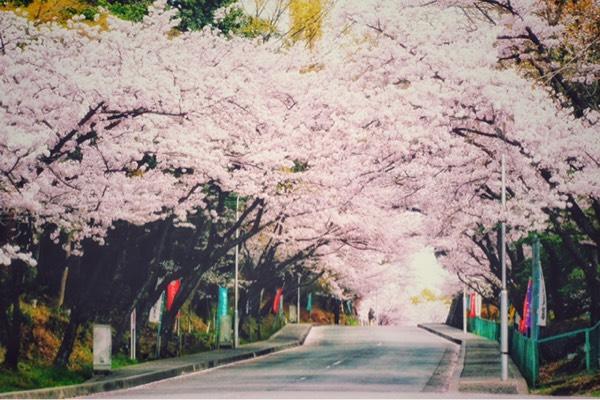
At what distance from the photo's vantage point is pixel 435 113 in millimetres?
21734

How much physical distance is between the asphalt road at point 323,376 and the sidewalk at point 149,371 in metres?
0.49

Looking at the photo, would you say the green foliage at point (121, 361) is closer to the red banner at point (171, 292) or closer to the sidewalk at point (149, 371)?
the sidewalk at point (149, 371)

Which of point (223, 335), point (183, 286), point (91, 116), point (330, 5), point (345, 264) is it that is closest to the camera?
point (91, 116)

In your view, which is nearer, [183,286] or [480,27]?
[480,27]

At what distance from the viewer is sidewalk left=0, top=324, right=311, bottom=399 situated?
21.1 m

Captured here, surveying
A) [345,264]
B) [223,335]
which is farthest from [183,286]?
[345,264]

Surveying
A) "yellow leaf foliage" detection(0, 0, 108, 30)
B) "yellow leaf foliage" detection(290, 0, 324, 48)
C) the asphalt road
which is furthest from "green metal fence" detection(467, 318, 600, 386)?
"yellow leaf foliage" detection(0, 0, 108, 30)

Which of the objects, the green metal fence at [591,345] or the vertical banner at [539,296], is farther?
the vertical banner at [539,296]

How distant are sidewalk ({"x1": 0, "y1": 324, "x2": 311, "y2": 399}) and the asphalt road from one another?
493mm

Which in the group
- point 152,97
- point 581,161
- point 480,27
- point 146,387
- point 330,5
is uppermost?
point 330,5

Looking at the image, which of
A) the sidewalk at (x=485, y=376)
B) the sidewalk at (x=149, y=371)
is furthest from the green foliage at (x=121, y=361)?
the sidewalk at (x=485, y=376)

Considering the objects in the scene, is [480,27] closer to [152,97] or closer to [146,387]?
[152,97]

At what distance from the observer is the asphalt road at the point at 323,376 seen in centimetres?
2208

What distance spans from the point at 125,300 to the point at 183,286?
3.21m
